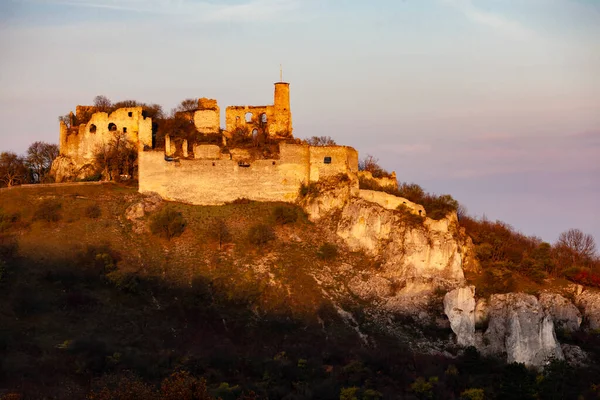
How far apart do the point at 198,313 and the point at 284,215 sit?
8650 millimetres

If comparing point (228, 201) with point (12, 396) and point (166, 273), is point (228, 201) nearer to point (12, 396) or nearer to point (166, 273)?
point (166, 273)

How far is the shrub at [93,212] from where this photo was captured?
60688 millimetres

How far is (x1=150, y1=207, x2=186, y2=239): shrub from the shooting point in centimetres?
5962

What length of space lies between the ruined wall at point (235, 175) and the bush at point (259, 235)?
324cm

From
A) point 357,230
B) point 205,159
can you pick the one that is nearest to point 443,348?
point 357,230

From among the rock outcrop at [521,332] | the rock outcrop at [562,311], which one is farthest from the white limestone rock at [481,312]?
the rock outcrop at [562,311]

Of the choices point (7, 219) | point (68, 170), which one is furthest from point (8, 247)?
point (68, 170)

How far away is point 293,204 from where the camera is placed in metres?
62.7

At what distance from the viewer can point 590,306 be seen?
57.8 m

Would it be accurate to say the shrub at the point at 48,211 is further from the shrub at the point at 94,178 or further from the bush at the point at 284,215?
the bush at the point at 284,215

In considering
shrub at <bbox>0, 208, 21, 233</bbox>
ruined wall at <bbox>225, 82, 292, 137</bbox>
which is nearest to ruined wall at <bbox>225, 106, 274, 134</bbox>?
ruined wall at <bbox>225, 82, 292, 137</bbox>

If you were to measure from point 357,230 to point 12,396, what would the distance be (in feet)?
70.9

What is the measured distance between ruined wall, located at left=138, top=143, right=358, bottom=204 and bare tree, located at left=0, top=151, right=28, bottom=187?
9.42 metres

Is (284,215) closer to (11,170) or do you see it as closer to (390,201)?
(390,201)
